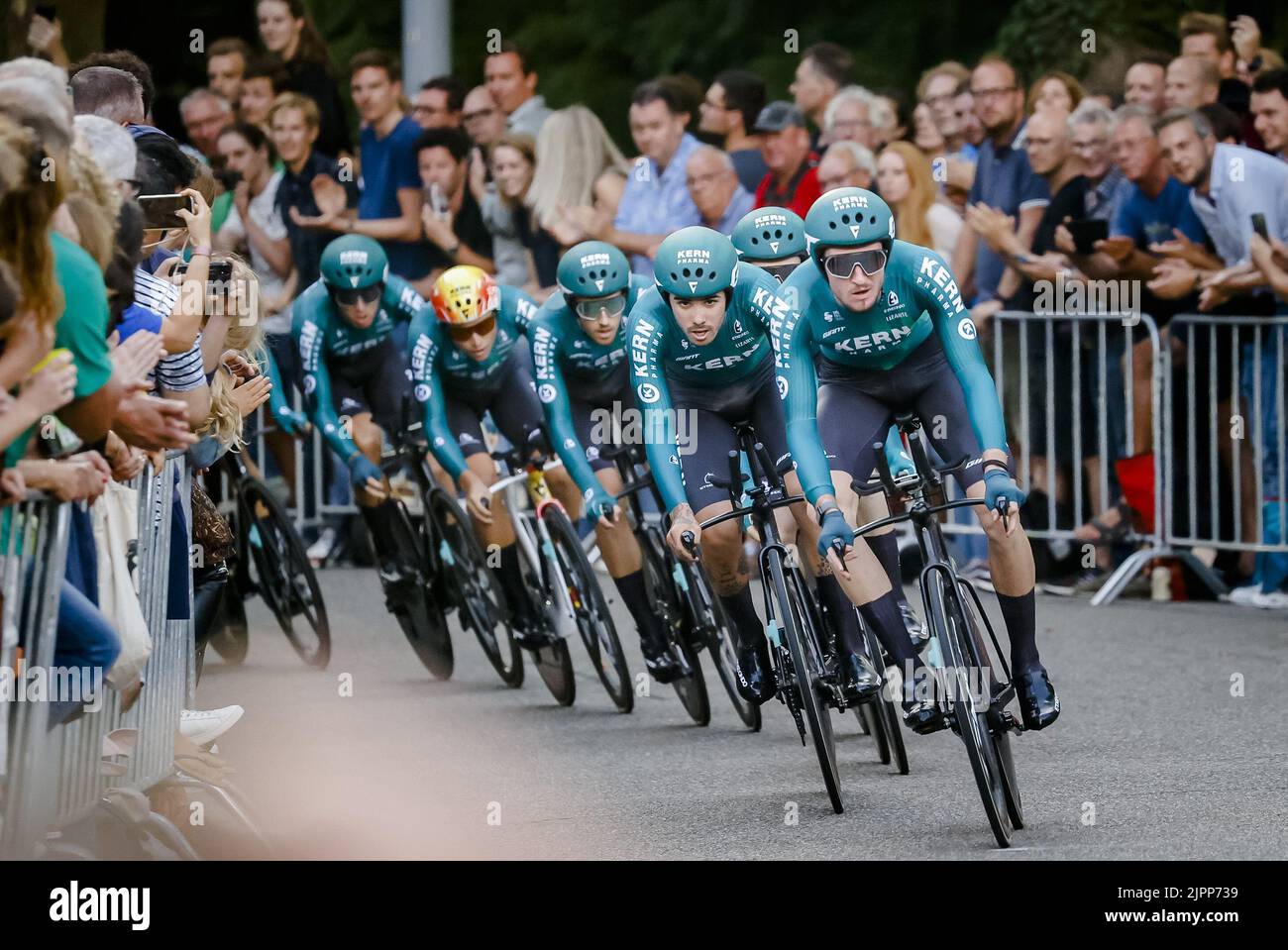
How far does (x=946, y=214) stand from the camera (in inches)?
508

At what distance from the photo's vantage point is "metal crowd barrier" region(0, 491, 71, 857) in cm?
506

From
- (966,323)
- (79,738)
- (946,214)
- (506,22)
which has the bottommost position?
(79,738)

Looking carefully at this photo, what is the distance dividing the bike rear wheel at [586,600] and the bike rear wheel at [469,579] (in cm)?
64

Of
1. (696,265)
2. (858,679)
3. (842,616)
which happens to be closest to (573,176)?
(696,265)

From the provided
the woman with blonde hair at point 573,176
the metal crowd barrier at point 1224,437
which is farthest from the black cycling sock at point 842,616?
the woman with blonde hair at point 573,176

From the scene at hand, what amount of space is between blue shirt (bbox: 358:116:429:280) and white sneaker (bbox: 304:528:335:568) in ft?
5.66

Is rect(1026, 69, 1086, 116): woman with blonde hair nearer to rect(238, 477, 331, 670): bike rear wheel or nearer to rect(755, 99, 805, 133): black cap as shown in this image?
rect(755, 99, 805, 133): black cap

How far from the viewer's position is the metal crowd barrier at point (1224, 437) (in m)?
11.6

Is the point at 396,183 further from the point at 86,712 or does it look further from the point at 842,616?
the point at 86,712

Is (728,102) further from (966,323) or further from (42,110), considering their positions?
(42,110)

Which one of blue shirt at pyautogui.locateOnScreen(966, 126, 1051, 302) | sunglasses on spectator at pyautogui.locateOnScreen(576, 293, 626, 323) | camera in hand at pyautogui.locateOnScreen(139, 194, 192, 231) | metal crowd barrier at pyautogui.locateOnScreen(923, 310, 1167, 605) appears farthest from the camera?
blue shirt at pyautogui.locateOnScreen(966, 126, 1051, 302)

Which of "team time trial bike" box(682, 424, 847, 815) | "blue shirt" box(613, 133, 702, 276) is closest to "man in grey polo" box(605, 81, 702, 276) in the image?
"blue shirt" box(613, 133, 702, 276)
